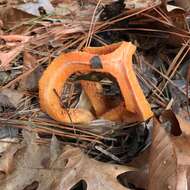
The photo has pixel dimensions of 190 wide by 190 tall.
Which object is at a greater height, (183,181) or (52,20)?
(52,20)

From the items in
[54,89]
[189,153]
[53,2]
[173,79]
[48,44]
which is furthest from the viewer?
[53,2]

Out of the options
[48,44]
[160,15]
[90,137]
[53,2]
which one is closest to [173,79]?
[160,15]

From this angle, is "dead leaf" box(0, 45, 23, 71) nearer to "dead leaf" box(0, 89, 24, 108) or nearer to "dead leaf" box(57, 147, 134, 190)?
"dead leaf" box(0, 89, 24, 108)

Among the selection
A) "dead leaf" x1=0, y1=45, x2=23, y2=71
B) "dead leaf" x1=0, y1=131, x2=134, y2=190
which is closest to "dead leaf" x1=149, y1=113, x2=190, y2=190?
"dead leaf" x1=0, y1=131, x2=134, y2=190

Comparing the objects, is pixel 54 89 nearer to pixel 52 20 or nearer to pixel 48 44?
pixel 48 44

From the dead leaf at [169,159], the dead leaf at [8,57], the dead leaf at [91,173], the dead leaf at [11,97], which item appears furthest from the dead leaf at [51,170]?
the dead leaf at [8,57]

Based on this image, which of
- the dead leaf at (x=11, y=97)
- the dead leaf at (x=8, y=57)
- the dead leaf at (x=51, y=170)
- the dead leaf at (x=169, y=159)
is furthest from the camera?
the dead leaf at (x=8, y=57)

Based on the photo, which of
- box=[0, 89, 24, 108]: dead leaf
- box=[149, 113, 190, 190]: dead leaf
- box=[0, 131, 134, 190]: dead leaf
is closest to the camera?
box=[149, 113, 190, 190]: dead leaf

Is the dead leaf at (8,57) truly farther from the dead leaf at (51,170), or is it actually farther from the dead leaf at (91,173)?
the dead leaf at (91,173)
